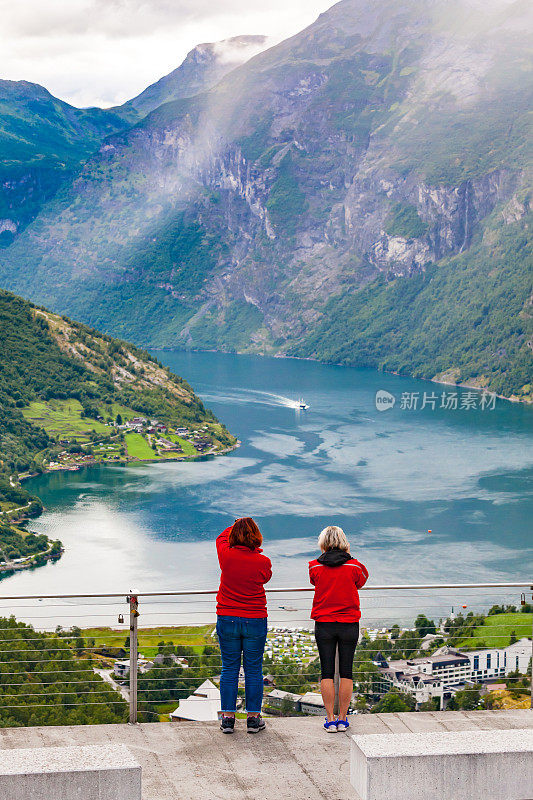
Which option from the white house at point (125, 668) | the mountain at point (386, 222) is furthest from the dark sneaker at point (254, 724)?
the mountain at point (386, 222)

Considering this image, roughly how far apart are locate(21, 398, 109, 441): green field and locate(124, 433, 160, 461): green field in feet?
6.32

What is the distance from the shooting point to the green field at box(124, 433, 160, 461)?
2598 inches

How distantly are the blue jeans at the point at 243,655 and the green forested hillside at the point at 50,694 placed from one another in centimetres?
77

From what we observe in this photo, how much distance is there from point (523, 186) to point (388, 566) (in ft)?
382

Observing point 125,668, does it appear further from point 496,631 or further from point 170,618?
point 170,618

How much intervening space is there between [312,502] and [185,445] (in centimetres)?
2177

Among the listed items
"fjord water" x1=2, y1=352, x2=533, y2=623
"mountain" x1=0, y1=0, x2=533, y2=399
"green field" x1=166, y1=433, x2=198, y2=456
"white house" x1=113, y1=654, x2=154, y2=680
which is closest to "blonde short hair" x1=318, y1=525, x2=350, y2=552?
"white house" x1=113, y1=654, x2=154, y2=680

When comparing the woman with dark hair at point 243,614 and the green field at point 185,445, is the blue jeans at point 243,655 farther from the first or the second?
the green field at point 185,445

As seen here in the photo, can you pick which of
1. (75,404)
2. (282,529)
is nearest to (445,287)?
(75,404)

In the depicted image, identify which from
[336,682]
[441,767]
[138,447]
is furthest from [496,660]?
[138,447]

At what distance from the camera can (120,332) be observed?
183375 millimetres

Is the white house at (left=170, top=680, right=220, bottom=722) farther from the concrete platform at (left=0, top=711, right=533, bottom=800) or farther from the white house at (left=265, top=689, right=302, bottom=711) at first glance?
the concrete platform at (left=0, top=711, right=533, bottom=800)

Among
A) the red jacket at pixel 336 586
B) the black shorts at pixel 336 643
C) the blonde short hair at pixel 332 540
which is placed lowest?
the black shorts at pixel 336 643

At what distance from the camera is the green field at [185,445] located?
218 feet
